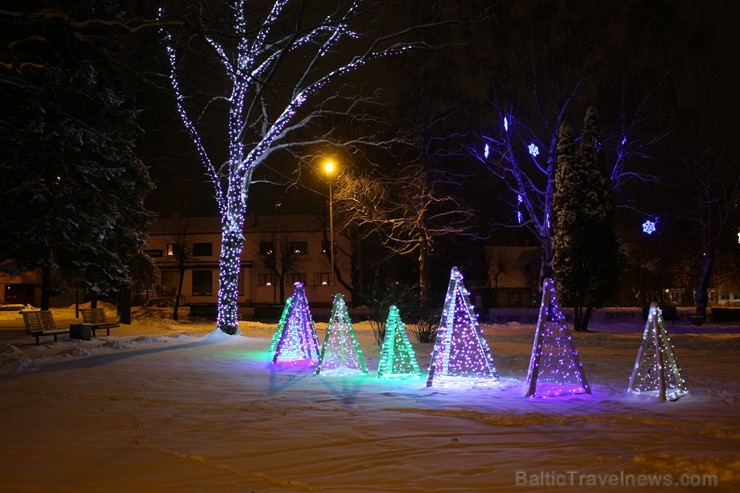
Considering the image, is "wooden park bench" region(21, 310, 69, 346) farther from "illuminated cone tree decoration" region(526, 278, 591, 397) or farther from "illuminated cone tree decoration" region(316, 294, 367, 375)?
"illuminated cone tree decoration" region(526, 278, 591, 397)

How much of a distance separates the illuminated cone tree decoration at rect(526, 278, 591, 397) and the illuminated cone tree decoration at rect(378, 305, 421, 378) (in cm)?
262

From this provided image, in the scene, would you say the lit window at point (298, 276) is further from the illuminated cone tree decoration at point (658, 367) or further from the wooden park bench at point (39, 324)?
the illuminated cone tree decoration at point (658, 367)

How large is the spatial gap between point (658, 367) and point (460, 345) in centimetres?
344

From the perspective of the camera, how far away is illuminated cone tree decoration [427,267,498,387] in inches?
447

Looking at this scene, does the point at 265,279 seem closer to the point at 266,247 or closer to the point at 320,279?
the point at 266,247

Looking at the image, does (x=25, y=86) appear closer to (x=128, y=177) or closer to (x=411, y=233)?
(x=128, y=177)

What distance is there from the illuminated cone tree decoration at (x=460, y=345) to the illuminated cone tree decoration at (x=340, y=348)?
206cm

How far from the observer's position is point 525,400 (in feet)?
31.7

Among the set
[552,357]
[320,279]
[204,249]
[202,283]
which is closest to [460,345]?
[552,357]

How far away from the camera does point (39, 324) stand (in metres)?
18.9

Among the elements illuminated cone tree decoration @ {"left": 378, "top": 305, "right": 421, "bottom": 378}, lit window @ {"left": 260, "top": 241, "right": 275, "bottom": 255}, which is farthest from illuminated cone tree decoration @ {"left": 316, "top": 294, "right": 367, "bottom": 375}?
lit window @ {"left": 260, "top": 241, "right": 275, "bottom": 255}

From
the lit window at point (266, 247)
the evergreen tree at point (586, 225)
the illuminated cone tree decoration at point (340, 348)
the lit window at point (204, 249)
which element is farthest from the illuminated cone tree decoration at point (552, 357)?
the lit window at point (204, 249)

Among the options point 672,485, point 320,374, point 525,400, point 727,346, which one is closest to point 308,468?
point 672,485

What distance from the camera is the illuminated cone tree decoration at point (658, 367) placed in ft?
32.1
